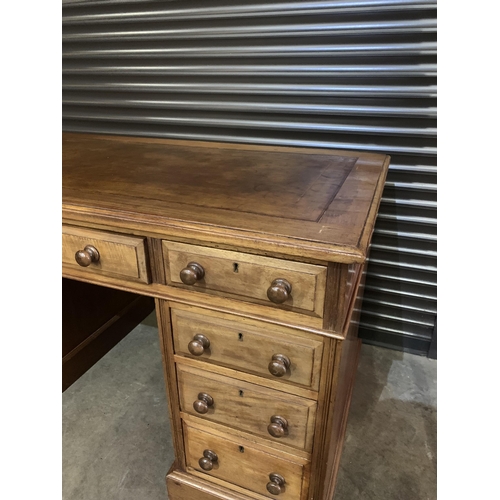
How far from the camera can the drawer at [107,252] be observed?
91 cm

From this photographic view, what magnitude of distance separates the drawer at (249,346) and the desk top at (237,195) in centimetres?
21

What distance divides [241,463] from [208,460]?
105 millimetres

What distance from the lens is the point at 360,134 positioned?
1.42 m

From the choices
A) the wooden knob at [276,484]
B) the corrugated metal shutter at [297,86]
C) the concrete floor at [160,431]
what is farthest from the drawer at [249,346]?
the corrugated metal shutter at [297,86]

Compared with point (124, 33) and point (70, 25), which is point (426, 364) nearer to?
point (124, 33)

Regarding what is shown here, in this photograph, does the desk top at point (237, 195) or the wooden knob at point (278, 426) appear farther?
the wooden knob at point (278, 426)

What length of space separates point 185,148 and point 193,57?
0.40 m

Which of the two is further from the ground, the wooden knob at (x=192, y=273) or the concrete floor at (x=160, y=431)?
the wooden knob at (x=192, y=273)

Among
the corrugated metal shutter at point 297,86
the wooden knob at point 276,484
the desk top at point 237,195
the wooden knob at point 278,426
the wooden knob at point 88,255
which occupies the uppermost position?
the corrugated metal shutter at point 297,86

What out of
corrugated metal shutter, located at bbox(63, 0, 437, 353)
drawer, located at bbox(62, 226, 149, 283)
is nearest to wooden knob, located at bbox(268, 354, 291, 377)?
drawer, located at bbox(62, 226, 149, 283)

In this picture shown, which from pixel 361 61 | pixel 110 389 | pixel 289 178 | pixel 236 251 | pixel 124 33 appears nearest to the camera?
pixel 236 251

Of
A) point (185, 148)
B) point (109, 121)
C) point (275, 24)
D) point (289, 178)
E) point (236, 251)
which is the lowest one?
point (236, 251)

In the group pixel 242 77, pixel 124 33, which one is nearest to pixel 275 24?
pixel 242 77

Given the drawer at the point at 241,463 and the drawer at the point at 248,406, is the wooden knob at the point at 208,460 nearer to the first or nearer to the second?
the drawer at the point at 241,463
